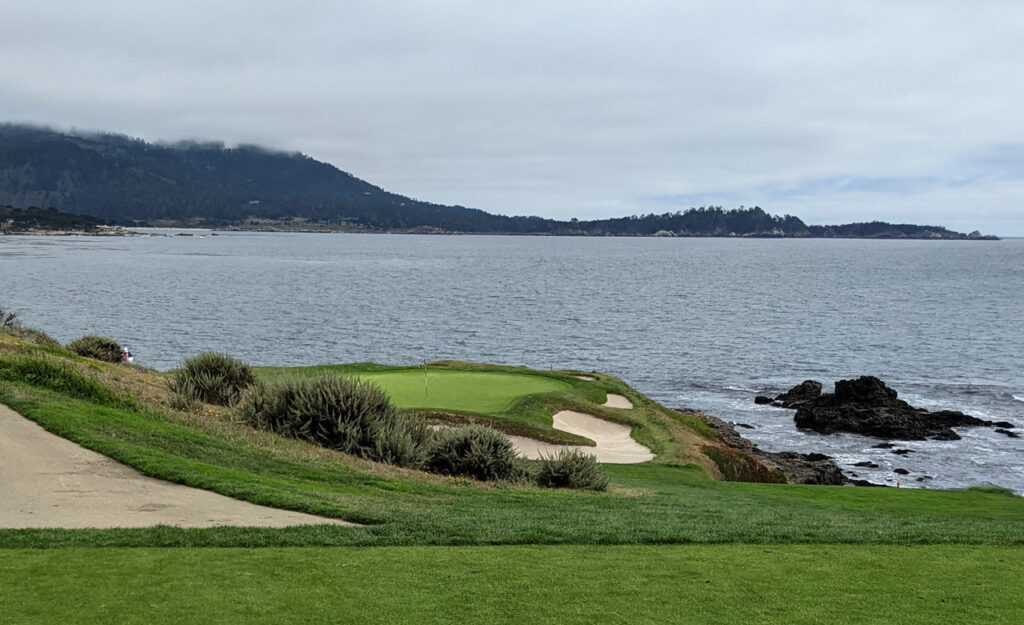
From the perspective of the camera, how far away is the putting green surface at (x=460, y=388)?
84.6 feet

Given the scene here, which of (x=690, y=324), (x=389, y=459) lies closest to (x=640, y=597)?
(x=389, y=459)

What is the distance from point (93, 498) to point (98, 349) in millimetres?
18684

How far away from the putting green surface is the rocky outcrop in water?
1438cm

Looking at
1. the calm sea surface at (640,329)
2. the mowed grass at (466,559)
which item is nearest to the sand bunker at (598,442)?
the mowed grass at (466,559)

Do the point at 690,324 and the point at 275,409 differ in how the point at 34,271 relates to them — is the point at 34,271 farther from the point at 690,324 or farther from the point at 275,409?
the point at 275,409

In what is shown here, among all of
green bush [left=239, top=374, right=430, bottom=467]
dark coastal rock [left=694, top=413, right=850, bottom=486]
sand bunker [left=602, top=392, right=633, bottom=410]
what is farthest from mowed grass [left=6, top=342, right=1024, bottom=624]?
sand bunker [left=602, top=392, right=633, bottom=410]

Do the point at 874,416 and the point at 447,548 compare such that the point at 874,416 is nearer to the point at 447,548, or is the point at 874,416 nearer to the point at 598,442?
the point at 598,442

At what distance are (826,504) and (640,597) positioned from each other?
33.1ft

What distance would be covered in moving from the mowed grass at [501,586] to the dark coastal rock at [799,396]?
35.5 m

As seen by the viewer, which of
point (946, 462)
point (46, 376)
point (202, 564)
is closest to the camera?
point (202, 564)

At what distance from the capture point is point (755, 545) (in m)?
9.66

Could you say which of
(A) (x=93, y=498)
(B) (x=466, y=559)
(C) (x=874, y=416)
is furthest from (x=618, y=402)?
(B) (x=466, y=559)

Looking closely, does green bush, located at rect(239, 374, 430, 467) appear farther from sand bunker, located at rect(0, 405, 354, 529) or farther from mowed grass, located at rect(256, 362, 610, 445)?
sand bunker, located at rect(0, 405, 354, 529)

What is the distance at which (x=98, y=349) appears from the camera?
89.3 feet
